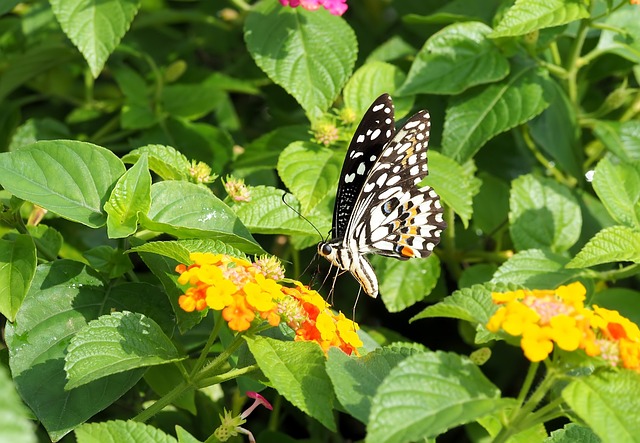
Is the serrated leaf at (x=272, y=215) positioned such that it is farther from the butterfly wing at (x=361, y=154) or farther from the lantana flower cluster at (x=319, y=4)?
the lantana flower cluster at (x=319, y=4)

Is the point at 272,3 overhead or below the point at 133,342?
overhead

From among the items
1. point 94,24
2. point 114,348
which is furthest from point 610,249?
point 94,24

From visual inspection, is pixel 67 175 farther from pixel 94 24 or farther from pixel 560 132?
pixel 560 132

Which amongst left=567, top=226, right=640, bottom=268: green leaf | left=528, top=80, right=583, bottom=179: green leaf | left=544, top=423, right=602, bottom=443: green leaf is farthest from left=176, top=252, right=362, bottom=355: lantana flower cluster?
left=528, top=80, right=583, bottom=179: green leaf

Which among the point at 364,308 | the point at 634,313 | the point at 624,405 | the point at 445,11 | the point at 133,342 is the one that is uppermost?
the point at 445,11

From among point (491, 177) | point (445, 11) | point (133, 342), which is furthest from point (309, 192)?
point (445, 11)

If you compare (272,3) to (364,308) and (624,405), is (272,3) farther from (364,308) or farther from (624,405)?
(624,405)

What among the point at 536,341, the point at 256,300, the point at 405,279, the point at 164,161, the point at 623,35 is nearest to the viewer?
the point at 536,341
